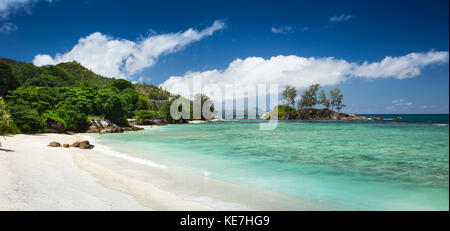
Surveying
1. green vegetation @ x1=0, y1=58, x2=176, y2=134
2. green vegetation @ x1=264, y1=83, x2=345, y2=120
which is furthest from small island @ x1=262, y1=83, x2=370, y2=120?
green vegetation @ x1=0, y1=58, x2=176, y2=134

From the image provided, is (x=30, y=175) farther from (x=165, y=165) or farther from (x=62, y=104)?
(x=62, y=104)

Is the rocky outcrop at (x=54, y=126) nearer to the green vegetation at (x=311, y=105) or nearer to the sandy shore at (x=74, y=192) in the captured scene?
the sandy shore at (x=74, y=192)

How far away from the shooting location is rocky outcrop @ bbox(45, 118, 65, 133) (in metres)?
28.3

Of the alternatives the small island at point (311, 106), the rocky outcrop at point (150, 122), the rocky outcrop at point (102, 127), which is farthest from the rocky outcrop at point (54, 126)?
the small island at point (311, 106)

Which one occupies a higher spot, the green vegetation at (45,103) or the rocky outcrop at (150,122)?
the green vegetation at (45,103)

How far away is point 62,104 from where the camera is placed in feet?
109

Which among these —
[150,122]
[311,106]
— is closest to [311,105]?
[311,106]

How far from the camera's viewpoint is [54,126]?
95.2 ft

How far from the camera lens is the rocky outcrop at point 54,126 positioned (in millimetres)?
28344

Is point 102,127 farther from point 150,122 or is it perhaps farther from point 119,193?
point 119,193

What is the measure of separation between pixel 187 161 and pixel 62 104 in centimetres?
3012

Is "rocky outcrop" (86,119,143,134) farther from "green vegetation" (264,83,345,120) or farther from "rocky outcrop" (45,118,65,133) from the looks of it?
"green vegetation" (264,83,345,120)

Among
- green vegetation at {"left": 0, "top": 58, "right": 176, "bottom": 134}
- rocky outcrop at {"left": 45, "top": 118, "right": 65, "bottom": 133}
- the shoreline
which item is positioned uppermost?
green vegetation at {"left": 0, "top": 58, "right": 176, "bottom": 134}

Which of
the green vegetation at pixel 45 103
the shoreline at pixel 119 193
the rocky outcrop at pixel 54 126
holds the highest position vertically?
the green vegetation at pixel 45 103
